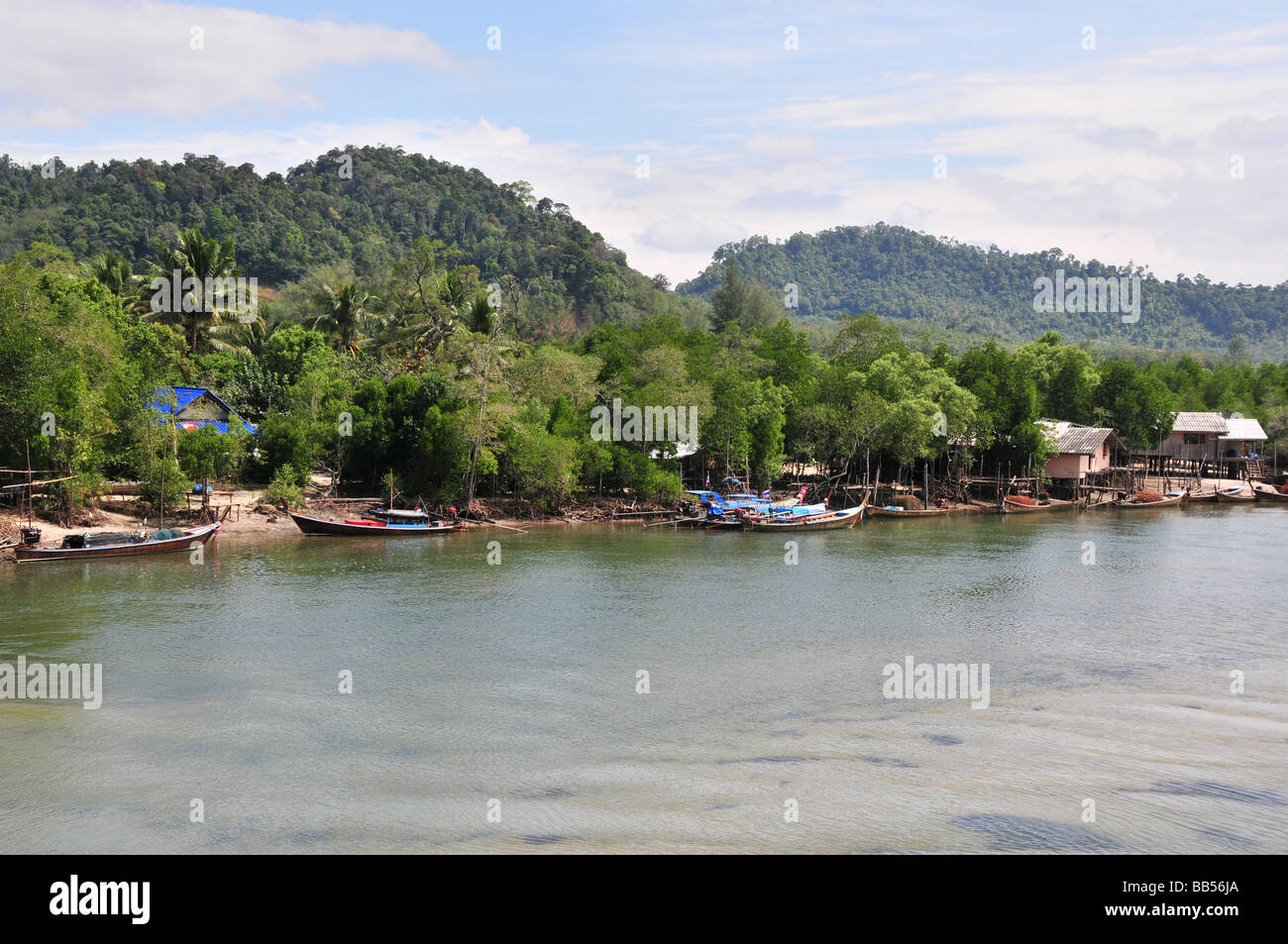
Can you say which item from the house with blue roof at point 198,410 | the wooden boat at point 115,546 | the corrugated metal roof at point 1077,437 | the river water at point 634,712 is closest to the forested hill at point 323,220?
the house with blue roof at point 198,410

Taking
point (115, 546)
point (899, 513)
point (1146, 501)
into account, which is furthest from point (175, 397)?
point (1146, 501)

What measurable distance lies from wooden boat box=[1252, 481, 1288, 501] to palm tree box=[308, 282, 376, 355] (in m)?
49.1

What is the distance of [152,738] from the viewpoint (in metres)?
13.7

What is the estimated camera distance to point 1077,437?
1993 inches

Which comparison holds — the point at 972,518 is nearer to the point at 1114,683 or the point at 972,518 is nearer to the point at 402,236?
the point at 1114,683

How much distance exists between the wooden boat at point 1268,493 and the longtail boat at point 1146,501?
5548mm

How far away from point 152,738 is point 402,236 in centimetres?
8681

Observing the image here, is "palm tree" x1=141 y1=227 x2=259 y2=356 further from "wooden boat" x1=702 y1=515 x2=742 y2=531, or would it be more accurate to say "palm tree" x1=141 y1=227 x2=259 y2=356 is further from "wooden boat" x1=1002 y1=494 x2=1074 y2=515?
"wooden boat" x1=1002 y1=494 x2=1074 y2=515

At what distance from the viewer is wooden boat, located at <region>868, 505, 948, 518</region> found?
4294 cm

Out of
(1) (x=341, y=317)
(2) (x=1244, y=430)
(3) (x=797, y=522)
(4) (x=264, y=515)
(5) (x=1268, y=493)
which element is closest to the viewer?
(4) (x=264, y=515)

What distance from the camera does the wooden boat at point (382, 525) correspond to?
32625 mm

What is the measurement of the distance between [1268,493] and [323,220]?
77054 mm

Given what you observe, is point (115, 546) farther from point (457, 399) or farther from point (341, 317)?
point (341, 317)

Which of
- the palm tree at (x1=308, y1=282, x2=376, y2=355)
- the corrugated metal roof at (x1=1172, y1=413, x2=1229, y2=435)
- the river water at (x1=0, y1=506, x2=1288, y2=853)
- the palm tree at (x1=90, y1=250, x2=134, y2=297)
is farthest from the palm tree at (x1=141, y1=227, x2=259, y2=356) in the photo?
the corrugated metal roof at (x1=1172, y1=413, x2=1229, y2=435)
